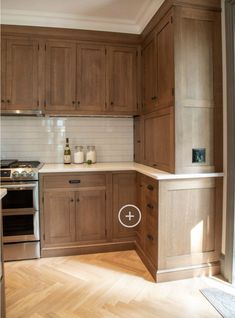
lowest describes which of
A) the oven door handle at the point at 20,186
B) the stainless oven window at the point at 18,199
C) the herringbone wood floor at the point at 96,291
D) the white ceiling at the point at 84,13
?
the herringbone wood floor at the point at 96,291

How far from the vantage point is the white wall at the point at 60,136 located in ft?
10.3

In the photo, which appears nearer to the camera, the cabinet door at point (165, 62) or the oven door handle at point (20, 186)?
the cabinet door at point (165, 62)

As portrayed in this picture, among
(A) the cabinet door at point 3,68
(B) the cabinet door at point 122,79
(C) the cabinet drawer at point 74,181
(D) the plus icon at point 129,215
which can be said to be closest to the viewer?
(C) the cabinet drawer at point 74,181

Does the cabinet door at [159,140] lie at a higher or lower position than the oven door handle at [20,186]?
higher

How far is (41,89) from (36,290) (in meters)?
2.07

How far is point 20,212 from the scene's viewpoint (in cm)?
260

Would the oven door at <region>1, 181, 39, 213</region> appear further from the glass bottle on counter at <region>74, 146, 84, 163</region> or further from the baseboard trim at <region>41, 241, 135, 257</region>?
the glass bottle on counter at <region>74, 146, 84, 163</region>

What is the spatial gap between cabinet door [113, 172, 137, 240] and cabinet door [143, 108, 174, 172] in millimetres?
305

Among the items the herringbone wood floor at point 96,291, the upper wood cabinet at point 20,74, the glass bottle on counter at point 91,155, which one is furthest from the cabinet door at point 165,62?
the herringbone wood floor at point 96,291

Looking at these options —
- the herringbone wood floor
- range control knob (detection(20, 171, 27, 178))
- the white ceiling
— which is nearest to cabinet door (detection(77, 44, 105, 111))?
the white ceiling

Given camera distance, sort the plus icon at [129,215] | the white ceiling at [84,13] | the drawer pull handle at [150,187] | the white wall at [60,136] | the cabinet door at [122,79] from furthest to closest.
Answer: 1. the white wall at [60,136]
2. the cabinet door at [122,79]
3. the plus icon at [129,215]
4. the white ceiling at [84,13]
5. the drawer pull handle at [150,187]

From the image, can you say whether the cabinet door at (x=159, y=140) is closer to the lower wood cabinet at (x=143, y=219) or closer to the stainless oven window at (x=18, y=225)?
the lower wood cabinet at (x=143, y=219)

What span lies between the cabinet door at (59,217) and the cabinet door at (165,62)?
1.41 metres

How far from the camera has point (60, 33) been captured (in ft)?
9.33
